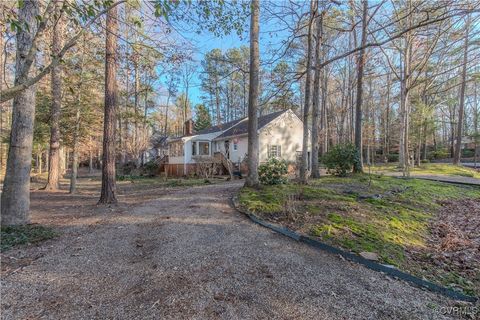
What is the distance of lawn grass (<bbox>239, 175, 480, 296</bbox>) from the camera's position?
4184mm

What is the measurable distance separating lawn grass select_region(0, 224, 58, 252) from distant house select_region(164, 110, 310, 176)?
45.0ft

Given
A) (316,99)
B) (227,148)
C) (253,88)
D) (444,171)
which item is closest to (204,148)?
(227,148)

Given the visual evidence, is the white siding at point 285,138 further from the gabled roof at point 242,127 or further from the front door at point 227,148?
the front door at point 227,148

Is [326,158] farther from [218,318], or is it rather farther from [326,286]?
[218,318]

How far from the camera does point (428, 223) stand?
19.7 feet

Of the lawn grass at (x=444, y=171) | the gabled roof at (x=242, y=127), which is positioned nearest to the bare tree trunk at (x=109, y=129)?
the gabled roof at (x=242, y=127)

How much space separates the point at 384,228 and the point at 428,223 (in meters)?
1.93

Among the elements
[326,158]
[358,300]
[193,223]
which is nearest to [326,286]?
[358,300]

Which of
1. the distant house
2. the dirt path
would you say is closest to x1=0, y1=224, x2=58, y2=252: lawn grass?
the dirt path

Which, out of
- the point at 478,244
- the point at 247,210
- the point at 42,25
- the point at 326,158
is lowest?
the point at 478,244
